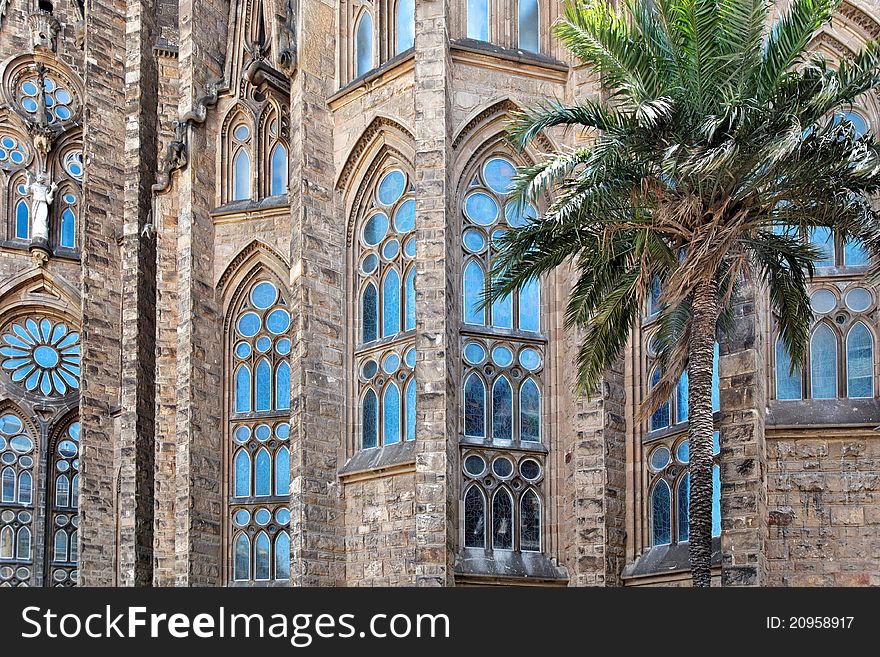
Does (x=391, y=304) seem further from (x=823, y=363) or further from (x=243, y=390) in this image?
(x=823, y=363)

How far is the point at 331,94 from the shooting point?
2194 cm

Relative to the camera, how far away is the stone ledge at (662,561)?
58.5ft

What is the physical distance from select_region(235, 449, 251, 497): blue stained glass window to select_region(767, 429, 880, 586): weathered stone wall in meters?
9.48

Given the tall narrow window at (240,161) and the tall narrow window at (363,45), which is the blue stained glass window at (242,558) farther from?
the tall narrow window at (363,45)

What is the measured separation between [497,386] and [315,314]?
3177mm

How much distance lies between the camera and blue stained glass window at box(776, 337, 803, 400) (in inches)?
722

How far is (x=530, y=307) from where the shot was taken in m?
20.1

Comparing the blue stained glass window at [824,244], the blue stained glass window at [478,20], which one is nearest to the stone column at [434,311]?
the blue stained glass window at [478,20]

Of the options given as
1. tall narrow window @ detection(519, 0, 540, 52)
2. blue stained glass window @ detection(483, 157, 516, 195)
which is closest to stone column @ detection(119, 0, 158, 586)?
blue stained glass window @ detection(483, 157, 516, 195)

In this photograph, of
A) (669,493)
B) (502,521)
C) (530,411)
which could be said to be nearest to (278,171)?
(530,411)

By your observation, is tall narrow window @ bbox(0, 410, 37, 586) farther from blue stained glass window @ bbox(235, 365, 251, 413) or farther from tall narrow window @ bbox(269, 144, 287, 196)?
tall narrow window @ bbox(269, 144, 287, 196)

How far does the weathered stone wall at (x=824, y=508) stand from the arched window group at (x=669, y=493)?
1.34 metres
